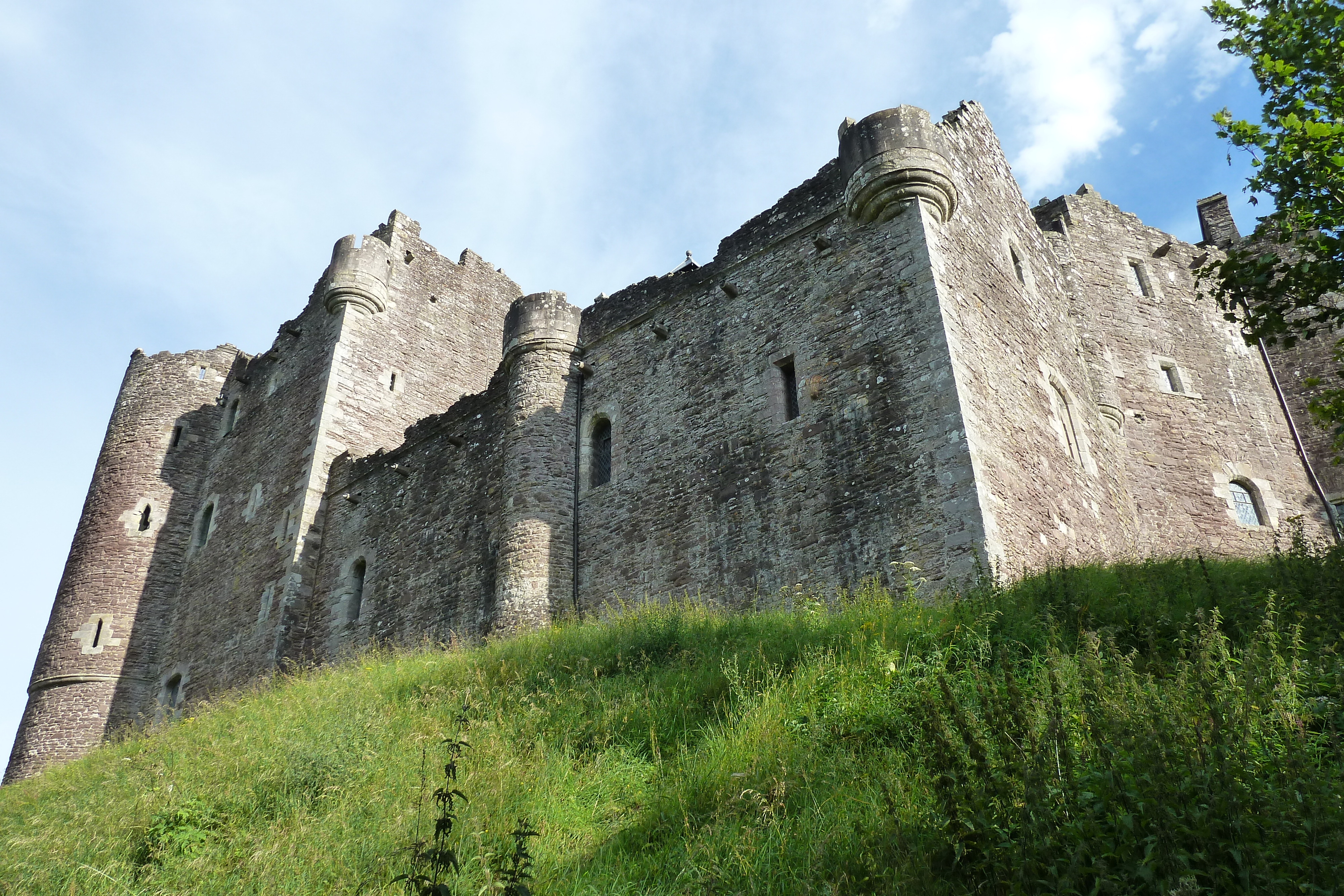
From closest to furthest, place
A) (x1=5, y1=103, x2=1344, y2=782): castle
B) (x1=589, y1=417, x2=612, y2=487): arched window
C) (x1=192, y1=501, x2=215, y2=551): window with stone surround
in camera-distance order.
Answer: (x1=5, y1=103, x2=1344, y2=782): castle → (x1=589, y1=417, x2=612, y2=487): arched window → (x1=192, y1=501, x2=215, y2=551): window with stone surround

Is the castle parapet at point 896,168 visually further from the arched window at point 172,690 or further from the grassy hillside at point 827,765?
the arched window at point 172,690

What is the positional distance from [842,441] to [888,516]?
123 cm

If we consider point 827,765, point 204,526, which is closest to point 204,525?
point 204,526

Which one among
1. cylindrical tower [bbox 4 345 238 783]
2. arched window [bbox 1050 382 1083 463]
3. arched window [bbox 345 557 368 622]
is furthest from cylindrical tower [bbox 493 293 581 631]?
cylindrical tower [bbox 4 345 238 783]

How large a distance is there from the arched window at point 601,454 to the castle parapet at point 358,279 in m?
8.55

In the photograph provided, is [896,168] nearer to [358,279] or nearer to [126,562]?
[358,279]

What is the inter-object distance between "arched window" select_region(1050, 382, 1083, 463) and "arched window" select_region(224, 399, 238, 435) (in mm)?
18959

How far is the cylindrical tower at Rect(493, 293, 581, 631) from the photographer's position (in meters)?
12.7

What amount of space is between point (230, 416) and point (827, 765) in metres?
22.1

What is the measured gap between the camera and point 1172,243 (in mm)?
20609

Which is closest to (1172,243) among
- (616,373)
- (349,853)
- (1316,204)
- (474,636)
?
(616,373)

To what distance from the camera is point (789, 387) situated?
1191 centimetres

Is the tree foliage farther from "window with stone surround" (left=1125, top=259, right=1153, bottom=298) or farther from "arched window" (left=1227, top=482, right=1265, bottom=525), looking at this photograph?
"window with stone surround" (left=1125, top=259, right=1153, bottom=298)

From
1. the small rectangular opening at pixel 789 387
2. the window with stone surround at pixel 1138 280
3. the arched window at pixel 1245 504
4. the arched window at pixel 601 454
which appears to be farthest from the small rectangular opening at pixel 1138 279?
the arched window at pixel 601 454
